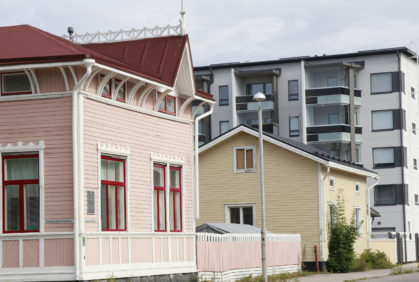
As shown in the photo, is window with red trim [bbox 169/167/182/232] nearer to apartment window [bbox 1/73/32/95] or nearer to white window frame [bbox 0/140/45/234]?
white window frame [bbox 0/140/45/234]

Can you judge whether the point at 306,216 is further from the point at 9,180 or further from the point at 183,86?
the point at 9,180

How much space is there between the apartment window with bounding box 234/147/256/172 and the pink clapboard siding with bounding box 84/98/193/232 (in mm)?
13599

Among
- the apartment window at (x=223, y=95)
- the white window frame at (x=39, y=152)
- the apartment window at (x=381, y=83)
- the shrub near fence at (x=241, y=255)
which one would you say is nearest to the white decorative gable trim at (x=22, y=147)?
the white window frame at (x=39, y=152)

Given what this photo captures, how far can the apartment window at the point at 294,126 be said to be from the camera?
76.7 metres

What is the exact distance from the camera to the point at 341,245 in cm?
3962

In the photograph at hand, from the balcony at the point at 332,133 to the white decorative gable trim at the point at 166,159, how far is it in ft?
155

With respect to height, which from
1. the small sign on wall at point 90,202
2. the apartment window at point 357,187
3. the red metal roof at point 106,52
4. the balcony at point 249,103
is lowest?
the small sign on wall at point 90,202

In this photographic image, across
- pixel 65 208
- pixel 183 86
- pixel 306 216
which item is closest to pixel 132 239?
pixel 65 208

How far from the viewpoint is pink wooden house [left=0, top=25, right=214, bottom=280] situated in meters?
22.1

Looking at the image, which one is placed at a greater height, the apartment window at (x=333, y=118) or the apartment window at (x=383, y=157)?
the apartment window at (x=333, y=118)

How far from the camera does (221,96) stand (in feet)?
259

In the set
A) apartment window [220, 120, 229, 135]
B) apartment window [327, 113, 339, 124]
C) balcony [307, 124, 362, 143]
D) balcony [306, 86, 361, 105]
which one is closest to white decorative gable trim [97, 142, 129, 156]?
balcony [307, 124, 362, 143]

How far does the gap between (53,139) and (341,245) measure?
20.3m

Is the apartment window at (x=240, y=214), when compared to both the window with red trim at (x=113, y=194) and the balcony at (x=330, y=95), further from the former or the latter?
the balcony at (x=330, y=95)
